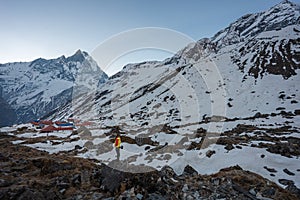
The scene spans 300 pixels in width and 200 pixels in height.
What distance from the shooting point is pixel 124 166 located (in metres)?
11.3

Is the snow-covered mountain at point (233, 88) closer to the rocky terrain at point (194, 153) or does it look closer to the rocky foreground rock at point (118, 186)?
the rocky terrain at point (194, 153)

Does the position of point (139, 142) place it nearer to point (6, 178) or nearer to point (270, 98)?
point (6, 178)

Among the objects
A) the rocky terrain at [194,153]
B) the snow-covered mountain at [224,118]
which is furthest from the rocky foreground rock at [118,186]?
the snow-covered mountain at [224,118]

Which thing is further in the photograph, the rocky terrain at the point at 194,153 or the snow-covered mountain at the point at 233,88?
the snow-covered mountain at the point at 233,88

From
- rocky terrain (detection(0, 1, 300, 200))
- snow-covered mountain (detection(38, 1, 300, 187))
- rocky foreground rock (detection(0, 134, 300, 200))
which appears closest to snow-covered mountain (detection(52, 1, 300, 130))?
snow-covered mountain (detection(38, 1, 300, 187))

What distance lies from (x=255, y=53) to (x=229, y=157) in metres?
73.3

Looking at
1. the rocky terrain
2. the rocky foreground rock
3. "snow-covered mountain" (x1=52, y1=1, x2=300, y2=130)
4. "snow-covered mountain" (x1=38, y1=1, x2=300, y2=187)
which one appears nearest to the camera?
the rocky foreground rock

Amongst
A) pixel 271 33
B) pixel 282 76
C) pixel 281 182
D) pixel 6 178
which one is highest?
pixel 271 33

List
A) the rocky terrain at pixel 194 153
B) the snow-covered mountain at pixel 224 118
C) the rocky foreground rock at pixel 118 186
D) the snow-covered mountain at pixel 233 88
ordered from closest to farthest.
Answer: the rocky foreground rock at pixel 118 186, the rocky terrain at pixel 194 153, the snow-covered mountain at pixel 224 118, the snow-covered mountain at pixel 233 88

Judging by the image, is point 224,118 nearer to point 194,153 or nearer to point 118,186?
point 194,153

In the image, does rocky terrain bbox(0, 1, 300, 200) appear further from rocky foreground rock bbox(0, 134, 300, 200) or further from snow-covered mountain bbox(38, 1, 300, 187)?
snow-covered mountain bbox(38, 1, 300, 187)

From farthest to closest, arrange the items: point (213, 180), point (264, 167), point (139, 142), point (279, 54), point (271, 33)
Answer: point (271, 33) < point (279, 54) < point (139, 142) < point (264, 167) < point (213, 180)

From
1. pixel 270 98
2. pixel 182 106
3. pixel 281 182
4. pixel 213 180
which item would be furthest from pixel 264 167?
pixel 182 106

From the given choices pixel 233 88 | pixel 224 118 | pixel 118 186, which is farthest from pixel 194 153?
pixel 233 88
